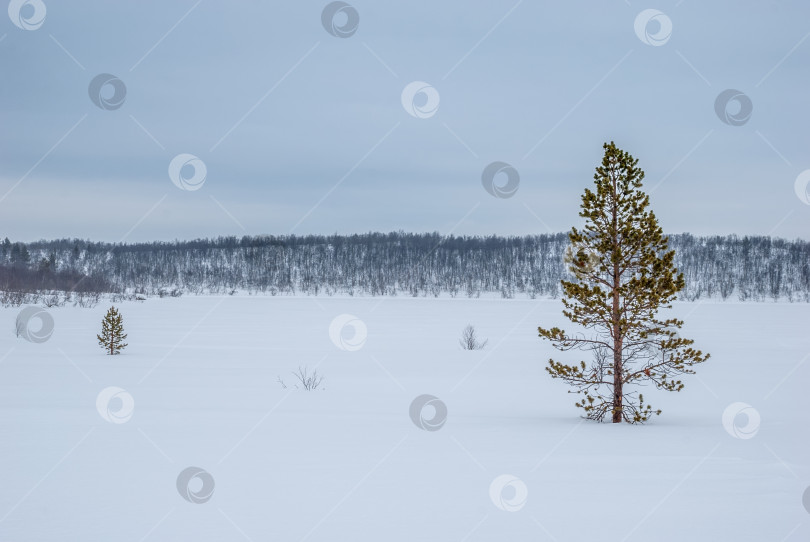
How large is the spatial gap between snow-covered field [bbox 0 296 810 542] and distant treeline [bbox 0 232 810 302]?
90.0 metres

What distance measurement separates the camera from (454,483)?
684 centimetres

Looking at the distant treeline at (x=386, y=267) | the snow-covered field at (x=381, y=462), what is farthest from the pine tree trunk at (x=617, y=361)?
the distant treeline at (x=386, y=267)

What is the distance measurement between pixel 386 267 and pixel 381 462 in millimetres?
148751

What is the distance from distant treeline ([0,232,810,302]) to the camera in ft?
389

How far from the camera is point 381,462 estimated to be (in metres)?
7.86

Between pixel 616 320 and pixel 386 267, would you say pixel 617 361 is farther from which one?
pixel 386 267

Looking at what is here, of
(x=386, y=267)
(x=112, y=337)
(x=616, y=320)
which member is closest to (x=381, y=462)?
(x=616, y=320)

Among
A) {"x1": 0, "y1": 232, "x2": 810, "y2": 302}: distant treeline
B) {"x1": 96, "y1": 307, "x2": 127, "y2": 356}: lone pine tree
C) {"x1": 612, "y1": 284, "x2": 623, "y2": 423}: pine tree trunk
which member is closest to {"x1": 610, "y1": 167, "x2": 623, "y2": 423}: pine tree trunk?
{"x1": 612, "y1": 284, "x2": 623, "y2": 423}: pine tree trunk

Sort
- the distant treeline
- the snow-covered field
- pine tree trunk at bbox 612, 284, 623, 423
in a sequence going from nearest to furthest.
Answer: the snow-covered field < pine tree trunk at bbox 612, 284, 623, 423 < the distant treeline

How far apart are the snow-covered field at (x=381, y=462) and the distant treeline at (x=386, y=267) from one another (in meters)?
90.0

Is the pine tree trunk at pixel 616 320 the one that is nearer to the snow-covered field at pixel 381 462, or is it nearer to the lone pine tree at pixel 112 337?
the snow-covered field at pixel 381 462

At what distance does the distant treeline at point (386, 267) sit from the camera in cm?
11862

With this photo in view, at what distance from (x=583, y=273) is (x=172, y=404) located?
29.8 ft

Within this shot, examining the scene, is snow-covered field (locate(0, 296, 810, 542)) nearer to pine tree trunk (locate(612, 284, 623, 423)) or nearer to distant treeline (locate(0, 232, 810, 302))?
pine tree trunk (locate(612, 284, 623, 423))
